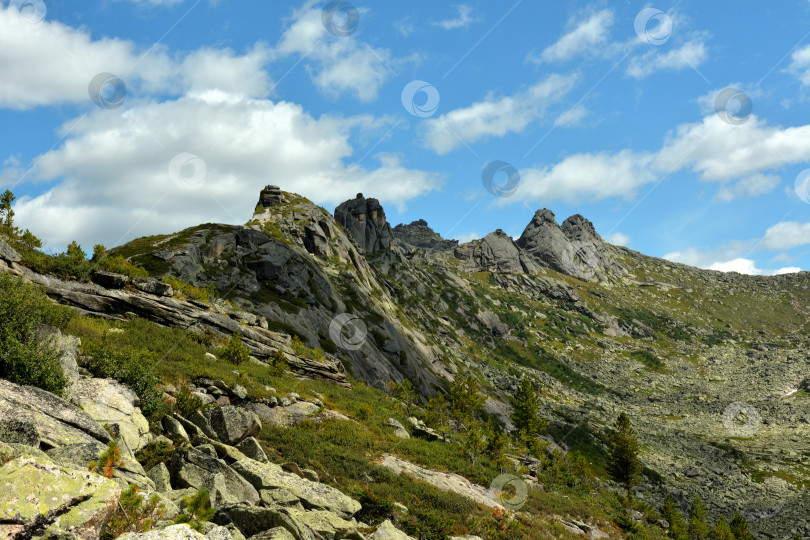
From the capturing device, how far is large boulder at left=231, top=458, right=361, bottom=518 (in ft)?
49.5

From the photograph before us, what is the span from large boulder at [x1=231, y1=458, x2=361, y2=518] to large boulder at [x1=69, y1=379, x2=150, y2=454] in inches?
139

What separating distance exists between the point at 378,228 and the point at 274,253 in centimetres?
11415

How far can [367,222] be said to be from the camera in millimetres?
193000

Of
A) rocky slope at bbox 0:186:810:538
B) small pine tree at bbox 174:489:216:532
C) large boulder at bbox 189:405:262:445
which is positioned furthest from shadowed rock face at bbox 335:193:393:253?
small pine tree at bbox 174:489:216:532

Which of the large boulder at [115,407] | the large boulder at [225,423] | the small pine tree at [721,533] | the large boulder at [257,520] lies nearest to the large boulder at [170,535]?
the large boulder at [257,520]

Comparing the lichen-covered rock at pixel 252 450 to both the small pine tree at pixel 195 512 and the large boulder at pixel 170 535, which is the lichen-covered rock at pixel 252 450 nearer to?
the small pine tree at pixel 195 512

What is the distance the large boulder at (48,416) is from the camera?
10453 millimetres

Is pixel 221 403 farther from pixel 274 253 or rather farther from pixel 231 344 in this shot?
pixel 274 253

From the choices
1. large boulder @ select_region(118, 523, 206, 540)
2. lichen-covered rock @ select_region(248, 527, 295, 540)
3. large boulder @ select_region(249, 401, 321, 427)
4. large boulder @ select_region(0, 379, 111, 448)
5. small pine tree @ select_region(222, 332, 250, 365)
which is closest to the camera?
large boulder @ select_region(118, 523, 206, 540)

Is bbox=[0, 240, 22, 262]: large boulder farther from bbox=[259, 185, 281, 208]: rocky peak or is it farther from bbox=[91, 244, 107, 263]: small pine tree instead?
bbox=[259, 185, 281, 208]: rocky peak

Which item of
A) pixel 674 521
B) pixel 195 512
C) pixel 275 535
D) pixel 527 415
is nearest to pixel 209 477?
pixel 195 512

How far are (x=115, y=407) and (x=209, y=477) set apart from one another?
517 centimetres

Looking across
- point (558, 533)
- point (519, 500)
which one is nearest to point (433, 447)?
point (519, 500)

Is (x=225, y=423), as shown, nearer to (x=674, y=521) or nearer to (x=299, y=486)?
(x=299, y=486)
